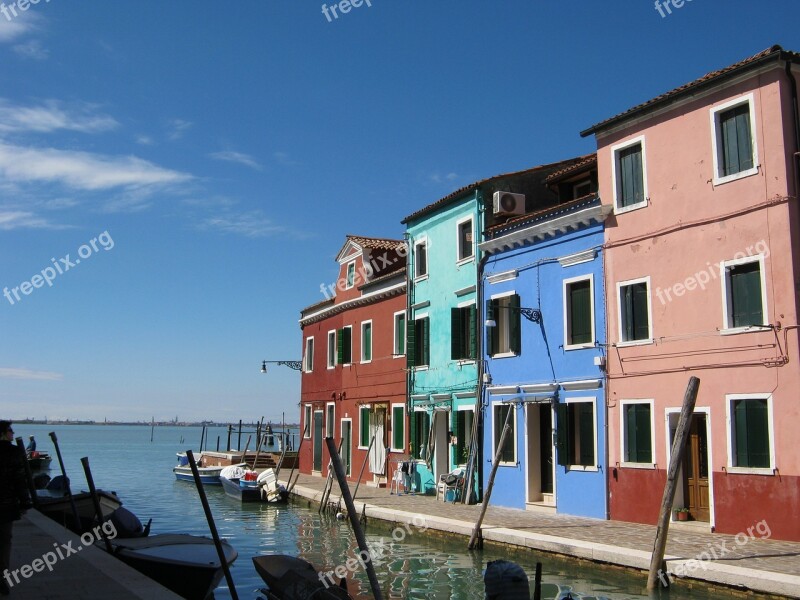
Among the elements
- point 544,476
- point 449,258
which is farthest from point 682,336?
point 449,258

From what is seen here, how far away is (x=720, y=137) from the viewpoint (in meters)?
15.3

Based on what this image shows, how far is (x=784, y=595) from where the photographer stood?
10188 mm

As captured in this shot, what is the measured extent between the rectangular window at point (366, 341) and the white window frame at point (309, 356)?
5.50 m

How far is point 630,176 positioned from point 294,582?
10933mm

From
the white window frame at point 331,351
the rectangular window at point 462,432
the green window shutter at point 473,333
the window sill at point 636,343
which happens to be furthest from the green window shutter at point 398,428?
the window sill at point 636,343

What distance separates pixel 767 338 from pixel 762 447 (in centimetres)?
183

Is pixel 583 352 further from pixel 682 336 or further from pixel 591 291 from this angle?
pixel 682 336

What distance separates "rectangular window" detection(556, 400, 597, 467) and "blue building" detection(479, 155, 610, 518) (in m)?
0.02

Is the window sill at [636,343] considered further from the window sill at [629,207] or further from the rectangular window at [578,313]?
the window sill at [629,207]

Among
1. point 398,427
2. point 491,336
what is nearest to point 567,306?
point 491,336

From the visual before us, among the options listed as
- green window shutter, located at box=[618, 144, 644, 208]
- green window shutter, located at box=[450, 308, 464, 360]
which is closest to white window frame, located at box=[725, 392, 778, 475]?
green window shutter, located at box=[618, 144, 644, 208]

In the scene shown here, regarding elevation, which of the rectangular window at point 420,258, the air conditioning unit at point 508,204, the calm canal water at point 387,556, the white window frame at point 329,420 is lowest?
the calm canal water at point 387,556

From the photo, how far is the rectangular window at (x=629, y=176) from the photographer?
16.9 metres

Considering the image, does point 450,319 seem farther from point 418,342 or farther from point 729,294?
point 729,294
